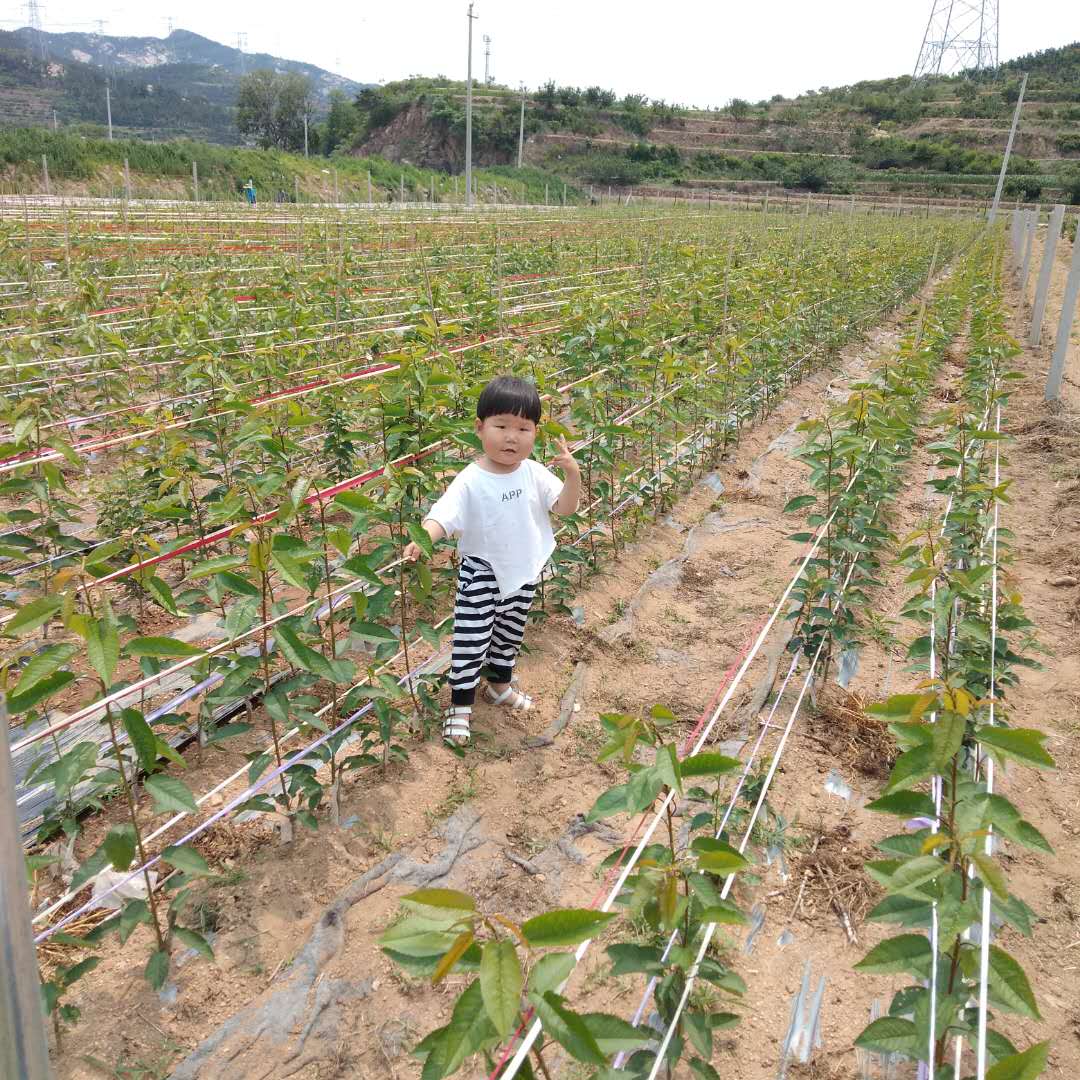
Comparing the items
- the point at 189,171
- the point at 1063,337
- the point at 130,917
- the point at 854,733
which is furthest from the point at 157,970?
the point at 189,171

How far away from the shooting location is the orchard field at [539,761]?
4.73 ft

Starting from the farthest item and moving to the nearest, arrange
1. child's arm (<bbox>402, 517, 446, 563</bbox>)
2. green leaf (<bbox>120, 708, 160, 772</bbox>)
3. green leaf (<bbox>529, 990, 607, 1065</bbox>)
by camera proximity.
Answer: child's arm (<bbox>402, 517, 446, 563</bbox>) → green leaf (<bbox>120, 708, 160, 772</bbox>) → green leaf (<bbox>529, 990, 607, 1065</bbox>)

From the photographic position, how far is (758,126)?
6344 centimetres

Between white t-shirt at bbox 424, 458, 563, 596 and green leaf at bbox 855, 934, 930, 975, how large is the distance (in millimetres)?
1551

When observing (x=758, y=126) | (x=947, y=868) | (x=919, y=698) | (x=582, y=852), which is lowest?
(x=582, y=852)

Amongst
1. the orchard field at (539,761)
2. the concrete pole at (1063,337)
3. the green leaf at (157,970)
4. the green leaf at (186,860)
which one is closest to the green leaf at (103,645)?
the orchard field at (539,761)

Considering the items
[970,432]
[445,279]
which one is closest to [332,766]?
[970,432]

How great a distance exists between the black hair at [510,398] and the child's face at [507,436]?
0.02 metres

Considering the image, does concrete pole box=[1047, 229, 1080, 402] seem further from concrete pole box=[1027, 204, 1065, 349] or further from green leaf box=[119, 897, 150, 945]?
green leaf box=[119, 897, 150, 945]

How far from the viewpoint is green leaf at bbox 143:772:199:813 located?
1718 mm

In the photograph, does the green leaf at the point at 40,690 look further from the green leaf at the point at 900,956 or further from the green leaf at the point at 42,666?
the green leaf at the point at 900,956

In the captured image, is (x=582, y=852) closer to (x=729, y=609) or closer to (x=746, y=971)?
(x=746, y=971)

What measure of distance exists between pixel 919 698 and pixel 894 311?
13633 mm

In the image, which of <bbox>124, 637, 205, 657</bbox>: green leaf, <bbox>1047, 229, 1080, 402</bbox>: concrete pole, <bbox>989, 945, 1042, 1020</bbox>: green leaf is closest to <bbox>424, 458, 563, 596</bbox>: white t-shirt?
<bbox>124, 637, 205, 657</bbox>: green leaf
